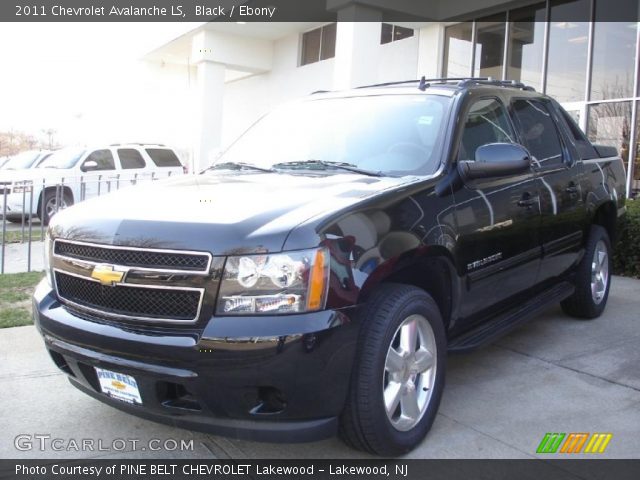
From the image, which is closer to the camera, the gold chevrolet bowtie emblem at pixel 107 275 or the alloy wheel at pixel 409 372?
the gold chevrolet bowtie emblem at pixel 107 275

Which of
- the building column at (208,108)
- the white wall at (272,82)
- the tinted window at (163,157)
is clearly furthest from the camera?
the building column at (208,108)

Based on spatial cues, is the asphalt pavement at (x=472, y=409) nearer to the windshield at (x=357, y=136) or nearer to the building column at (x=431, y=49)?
the windshield at (x=357, y=136)

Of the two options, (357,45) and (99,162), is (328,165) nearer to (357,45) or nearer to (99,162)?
(357,45)

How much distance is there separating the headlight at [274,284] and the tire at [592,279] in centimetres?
337

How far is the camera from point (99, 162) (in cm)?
1486

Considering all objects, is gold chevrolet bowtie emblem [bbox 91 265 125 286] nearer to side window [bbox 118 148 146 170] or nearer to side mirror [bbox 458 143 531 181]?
side mirror [bbox 458 143 531 181]

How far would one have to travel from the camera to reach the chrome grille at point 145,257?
8.61 ft

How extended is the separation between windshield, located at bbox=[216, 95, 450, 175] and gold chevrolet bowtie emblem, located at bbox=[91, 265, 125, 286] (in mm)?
1460

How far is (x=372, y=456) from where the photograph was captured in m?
3.03

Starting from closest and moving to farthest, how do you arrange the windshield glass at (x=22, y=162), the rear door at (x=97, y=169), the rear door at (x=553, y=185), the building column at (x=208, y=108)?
1. the rear door at (x=553, y=185)
2. the rear door at (x=97, y=169)
3. the windshield glass at (x=22, y=162)
4. the building column at (x=208, y=108)

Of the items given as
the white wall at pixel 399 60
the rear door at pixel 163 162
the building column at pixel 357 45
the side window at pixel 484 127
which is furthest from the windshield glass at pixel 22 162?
the side window at pixel 484 127

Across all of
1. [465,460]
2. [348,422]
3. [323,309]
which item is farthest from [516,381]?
[323,309]

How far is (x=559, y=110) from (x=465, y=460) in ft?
11.1

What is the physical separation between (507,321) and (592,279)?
1734 millimetres
